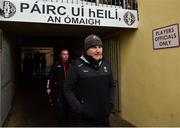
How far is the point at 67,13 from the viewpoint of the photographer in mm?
6004

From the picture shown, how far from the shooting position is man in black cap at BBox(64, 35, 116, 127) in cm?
321

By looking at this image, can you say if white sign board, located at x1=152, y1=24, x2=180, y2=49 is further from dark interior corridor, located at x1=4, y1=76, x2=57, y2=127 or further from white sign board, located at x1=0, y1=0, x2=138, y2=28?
dark interior corridor, located at x1=4, y1=76, x2=57, y2=127

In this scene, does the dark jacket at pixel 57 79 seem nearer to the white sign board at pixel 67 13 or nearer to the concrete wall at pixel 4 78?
the white sign board at pixel 67 13

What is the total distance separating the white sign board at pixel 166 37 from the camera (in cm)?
516

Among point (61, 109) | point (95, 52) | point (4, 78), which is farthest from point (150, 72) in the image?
point (4, 78)

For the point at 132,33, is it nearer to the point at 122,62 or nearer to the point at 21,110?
the point at 122,62

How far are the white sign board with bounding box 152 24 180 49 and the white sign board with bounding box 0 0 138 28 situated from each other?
851 millimetres

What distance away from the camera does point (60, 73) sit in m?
5.85

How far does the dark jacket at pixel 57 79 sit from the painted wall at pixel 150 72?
176 centimetres

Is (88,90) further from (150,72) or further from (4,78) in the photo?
(4,78)

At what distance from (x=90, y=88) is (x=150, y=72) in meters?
3.05

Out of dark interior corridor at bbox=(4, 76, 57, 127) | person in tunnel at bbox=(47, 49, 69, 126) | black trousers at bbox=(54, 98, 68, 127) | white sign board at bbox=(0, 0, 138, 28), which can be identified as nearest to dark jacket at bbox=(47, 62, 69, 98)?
person in tunnel at bbox=(47, 49, 69, 126)

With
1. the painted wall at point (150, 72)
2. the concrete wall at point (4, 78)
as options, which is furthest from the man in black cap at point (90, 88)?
the concrete wall at point (4, 78)

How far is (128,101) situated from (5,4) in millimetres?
3527
